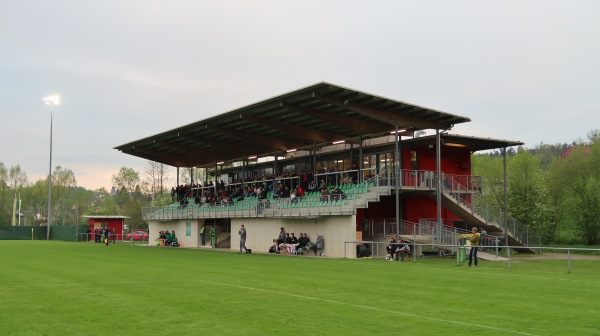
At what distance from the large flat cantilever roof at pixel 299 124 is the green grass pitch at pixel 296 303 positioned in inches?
530

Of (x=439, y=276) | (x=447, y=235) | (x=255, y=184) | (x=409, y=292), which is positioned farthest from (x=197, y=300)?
(x=255, y=184)

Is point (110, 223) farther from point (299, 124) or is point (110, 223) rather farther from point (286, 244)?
point (286, 244)

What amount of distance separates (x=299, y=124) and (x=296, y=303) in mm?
28164

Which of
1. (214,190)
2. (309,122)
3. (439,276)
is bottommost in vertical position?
(439,276)

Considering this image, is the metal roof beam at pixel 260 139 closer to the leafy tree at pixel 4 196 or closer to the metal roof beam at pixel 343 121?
the metal roof beam at pixel 343 121

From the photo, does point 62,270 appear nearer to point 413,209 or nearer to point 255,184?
point 413,209

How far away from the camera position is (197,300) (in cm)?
1335

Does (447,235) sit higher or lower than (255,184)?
lower

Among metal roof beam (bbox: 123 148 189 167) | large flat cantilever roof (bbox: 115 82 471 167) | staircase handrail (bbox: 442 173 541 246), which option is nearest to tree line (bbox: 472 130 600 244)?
staircase handrail (bbox: 442 173 541 246)

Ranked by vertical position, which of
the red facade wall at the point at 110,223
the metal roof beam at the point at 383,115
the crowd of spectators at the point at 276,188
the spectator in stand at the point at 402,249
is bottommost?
the spectator in stand at the point at 402,249

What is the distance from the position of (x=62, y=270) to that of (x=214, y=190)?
3244 centimetres

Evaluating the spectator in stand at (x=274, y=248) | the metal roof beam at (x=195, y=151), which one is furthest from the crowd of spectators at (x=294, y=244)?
the metal roof beam at (x=195, y=151)

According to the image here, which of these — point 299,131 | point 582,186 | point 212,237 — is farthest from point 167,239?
point 582,186

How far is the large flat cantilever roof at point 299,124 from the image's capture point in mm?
32875
